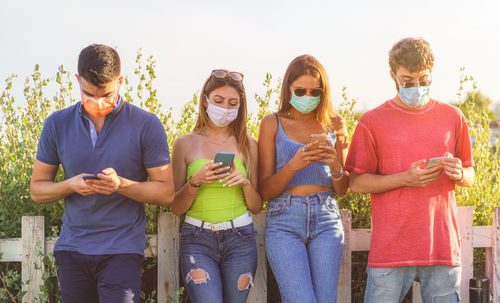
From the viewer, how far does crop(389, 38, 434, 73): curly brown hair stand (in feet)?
11.6

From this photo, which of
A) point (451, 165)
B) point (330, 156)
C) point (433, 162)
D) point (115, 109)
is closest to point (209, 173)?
point (115, 109)

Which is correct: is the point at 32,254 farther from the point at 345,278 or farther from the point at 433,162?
the point at 433,162

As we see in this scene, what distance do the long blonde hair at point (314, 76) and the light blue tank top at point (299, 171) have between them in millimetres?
174

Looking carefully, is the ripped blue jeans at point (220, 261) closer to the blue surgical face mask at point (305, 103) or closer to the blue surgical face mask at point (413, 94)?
the blue surgical face mask at point (305, 103)

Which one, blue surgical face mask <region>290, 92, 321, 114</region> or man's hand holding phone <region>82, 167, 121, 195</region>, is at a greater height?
blue surgical face mask <region>290, 92, 321, 114</region>

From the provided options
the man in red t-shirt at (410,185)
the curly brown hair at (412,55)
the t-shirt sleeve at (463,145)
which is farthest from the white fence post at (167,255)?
the t-shirt sleeve at (463,145)

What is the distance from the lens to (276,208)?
12.3 ft

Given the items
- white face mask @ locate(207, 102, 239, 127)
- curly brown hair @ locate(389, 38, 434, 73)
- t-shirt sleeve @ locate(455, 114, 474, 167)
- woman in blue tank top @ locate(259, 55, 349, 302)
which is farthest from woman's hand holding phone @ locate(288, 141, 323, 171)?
t-shirt sleeve @ locate(455, 114, 474, 167)

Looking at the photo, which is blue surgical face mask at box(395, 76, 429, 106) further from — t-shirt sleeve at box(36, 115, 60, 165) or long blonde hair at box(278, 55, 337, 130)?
t-shirt sleeve at box(36, 115, 60, 165)

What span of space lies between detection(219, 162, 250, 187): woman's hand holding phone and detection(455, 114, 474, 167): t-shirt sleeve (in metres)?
1.55

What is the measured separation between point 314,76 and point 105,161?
1.63 meters

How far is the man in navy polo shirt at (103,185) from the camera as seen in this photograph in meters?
3.13

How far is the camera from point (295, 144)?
3.85 meters

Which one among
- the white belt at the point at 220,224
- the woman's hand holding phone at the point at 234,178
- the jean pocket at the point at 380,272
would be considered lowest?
the jean pocket at the point at 380,272
